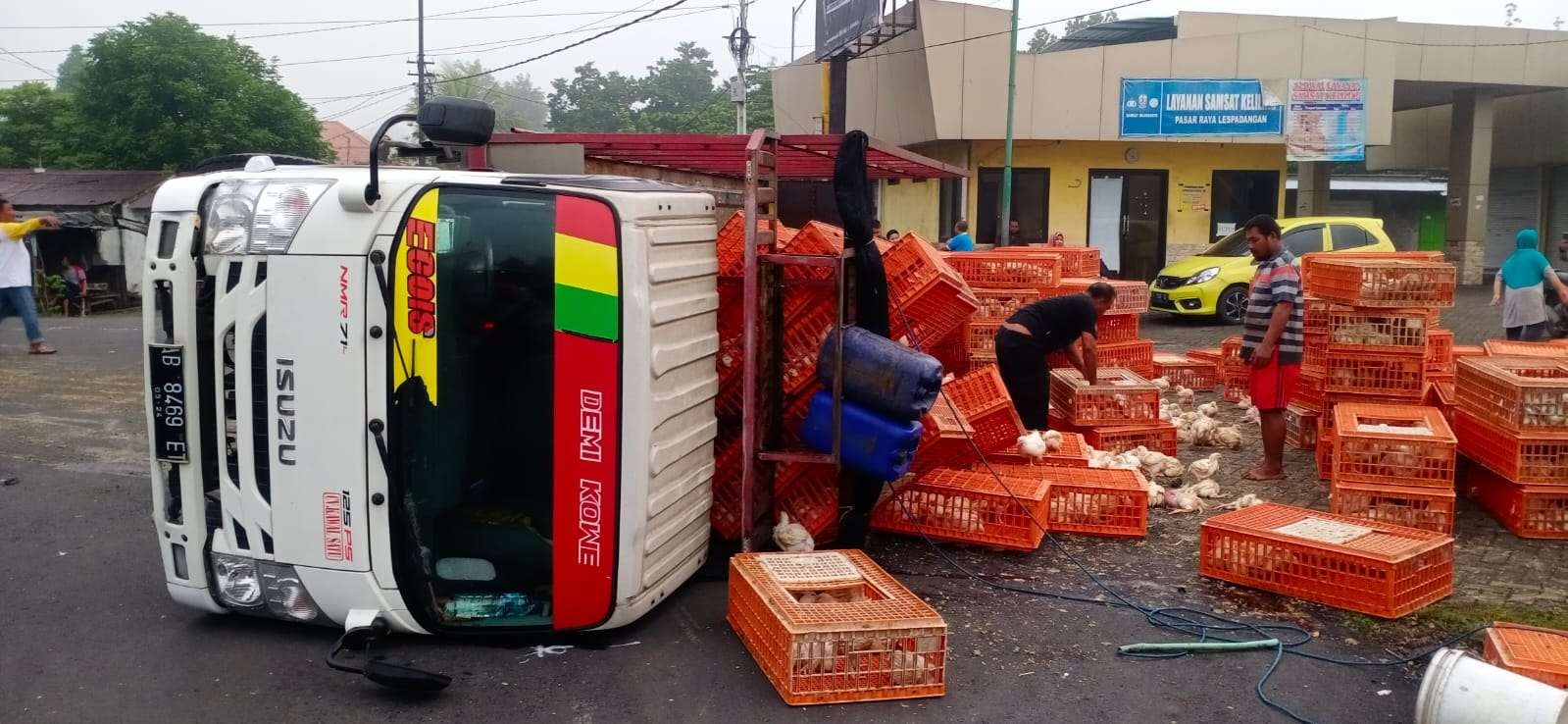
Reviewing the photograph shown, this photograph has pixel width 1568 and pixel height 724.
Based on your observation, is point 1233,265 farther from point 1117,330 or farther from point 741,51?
point 741,51

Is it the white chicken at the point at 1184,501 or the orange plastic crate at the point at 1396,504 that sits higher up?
the orange plastic crate at the point at 1396,504

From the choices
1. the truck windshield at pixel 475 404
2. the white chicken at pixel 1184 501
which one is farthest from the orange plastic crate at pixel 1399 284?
the truck windshield at pixel 475 404

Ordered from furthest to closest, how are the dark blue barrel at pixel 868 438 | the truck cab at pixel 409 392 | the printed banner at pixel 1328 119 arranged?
the printed banner at pixel 1328 119, the dark blue barrel at pixel 868 438, the truck cab at pixel 409 392

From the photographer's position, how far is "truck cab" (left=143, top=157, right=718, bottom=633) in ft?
15.0

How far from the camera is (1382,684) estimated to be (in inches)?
185

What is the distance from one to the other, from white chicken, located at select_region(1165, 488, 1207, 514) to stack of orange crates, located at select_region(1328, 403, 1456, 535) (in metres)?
0.92

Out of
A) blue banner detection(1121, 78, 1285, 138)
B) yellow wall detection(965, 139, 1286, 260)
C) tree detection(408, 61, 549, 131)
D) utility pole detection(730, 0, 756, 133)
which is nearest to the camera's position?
blue banner detection(1121, 78, 1285, 138)

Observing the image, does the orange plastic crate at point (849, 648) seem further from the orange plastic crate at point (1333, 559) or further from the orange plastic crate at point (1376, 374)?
the orange plastic crate at point (1376, 374)

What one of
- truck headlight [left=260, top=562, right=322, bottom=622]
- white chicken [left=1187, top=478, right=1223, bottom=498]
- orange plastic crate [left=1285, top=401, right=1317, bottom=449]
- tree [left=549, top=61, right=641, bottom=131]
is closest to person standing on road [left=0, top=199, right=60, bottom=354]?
truck headlight [left=260, top=562, right=322, bottom=622]

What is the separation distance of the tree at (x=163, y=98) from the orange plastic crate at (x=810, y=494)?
29649 mm

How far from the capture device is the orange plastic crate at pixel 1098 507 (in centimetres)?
673

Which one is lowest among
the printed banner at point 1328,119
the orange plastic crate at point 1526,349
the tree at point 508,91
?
the orange plastic crate at point 1526,349

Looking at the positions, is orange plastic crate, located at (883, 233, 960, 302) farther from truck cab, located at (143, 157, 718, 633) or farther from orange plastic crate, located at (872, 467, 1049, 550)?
truck cab, located at (143, 157, 718, 633)

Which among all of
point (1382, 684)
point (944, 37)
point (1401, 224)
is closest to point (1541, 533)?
point (1382, 684)
